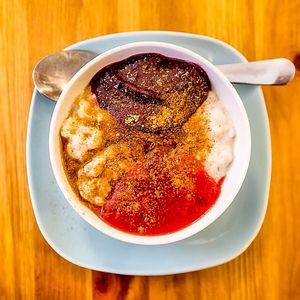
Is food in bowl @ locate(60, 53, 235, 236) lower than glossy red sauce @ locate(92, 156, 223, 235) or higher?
higher

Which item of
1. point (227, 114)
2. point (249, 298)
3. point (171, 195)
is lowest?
point (249, 298)

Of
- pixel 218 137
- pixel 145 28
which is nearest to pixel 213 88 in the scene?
pixel 218 137

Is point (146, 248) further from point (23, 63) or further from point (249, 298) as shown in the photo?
point (23, 63)

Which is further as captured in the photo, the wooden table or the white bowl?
the wooden table

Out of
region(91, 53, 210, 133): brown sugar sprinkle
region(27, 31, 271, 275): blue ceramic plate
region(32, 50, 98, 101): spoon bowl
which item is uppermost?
region(32, 50, 98, 101): spoon bowl

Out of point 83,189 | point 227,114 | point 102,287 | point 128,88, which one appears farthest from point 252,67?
point 102,287

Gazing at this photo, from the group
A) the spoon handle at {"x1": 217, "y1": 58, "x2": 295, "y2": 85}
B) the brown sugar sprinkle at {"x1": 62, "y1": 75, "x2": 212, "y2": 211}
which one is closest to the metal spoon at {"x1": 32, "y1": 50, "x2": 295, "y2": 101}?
the spoon handle at {"x1": 217, "y1": 58, "x2": 295, "y2": 85}

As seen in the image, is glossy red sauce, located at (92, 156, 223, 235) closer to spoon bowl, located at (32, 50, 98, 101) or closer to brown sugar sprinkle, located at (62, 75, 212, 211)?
brown sugar sprinkle, located at (62, 75, 212, 211)
